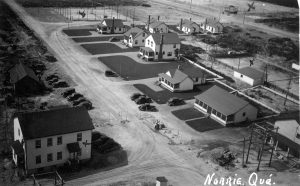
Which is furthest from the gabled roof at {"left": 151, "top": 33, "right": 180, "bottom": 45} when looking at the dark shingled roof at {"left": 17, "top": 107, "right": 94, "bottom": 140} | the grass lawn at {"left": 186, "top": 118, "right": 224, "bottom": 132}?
the dark shingled roof at {"left": 17, "top": 107, "right": 94, "bottom": 140}

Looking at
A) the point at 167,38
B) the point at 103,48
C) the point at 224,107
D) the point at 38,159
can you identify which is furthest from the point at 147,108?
the point at 103,48

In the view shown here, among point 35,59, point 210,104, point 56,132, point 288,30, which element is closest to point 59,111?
point 56,132

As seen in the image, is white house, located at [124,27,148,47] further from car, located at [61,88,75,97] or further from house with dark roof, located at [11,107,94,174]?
house with dark roof, located at [11,107,94,174]

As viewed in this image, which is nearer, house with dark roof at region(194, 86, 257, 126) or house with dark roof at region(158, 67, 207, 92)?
house with dark roof at region(194, 86, 257, 126)

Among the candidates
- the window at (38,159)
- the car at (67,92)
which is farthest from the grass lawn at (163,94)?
the window at (38,159)

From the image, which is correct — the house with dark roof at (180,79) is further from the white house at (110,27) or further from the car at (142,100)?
the white house at (110,27)

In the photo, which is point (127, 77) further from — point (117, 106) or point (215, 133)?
point (215, 133)
